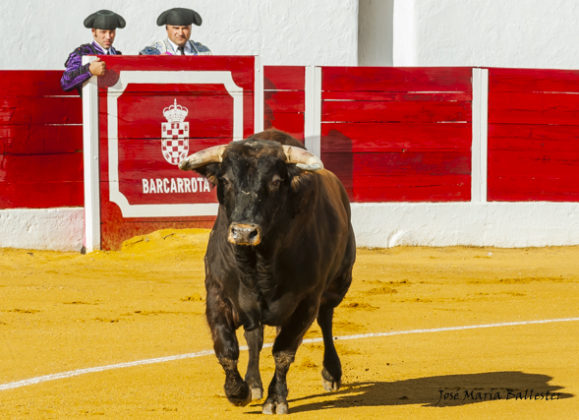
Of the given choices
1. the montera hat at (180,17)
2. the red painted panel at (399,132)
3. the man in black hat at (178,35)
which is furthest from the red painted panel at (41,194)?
the red painted panel at (399,132)

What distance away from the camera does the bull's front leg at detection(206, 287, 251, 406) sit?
4.62m

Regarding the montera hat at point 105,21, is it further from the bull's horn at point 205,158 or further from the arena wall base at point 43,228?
the bull's horn at point 205,158

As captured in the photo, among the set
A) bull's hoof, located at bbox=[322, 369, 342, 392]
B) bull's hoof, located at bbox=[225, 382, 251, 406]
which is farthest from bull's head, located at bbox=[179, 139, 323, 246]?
bull's hoof, located at bbox=[322, 369, 342, 392]

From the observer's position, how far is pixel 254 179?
4371mm

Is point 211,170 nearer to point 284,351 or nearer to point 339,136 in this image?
point 284,351

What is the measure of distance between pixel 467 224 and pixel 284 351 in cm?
614

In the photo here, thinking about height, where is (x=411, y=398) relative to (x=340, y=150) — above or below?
below

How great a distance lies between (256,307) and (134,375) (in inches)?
37.5

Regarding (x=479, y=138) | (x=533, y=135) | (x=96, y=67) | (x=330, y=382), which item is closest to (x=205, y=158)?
(x=330, y=382)

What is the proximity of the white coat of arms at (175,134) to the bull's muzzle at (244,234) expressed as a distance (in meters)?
5.71

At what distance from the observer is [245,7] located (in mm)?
12961

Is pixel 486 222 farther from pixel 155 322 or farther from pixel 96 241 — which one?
pixel 155 322

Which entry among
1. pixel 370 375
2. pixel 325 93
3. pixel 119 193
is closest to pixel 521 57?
pixel 325 93

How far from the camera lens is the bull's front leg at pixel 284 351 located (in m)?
4.64
